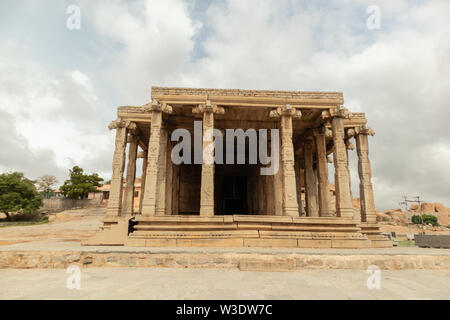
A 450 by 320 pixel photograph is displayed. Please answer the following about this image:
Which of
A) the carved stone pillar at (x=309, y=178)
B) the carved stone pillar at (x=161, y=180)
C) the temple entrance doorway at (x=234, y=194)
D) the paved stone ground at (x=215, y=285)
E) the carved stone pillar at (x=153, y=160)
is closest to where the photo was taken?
the paved stone ground at (x=215, y=285)

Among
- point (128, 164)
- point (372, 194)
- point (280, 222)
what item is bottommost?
point (280, 222)

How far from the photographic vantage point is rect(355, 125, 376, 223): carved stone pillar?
42.8ft

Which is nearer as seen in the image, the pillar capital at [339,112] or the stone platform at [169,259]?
the stone platform at [169,259]

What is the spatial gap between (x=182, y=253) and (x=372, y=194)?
11933 mm

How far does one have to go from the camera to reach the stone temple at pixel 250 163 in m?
8.99

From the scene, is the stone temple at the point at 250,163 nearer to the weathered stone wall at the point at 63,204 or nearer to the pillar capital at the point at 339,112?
the pillar capital at the point at 339,112

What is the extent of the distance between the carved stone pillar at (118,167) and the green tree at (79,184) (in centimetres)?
3117

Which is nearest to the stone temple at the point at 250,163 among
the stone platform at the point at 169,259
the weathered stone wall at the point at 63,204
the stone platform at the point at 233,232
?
the stone platform at the point at 233,232

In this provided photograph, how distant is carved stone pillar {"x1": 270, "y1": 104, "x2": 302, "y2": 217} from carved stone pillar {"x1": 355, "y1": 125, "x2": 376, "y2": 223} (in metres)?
5.11

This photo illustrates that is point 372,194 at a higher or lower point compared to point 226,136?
lower

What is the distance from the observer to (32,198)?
34.1m
